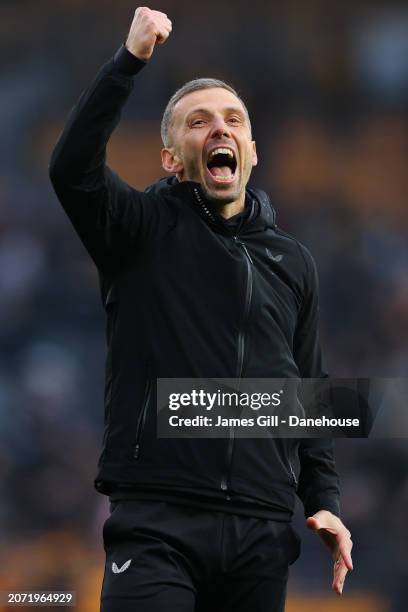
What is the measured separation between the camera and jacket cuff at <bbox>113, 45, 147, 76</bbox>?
2391mm

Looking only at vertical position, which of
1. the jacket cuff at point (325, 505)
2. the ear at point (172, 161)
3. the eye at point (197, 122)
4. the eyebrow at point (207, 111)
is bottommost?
the jacket cuff at point (325, 505)

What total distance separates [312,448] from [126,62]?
3.61 feet

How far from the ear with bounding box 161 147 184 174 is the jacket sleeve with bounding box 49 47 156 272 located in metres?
0.38

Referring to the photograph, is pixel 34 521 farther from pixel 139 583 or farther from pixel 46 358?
pixel 139 583

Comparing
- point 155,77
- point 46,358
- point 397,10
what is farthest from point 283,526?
point 397,10

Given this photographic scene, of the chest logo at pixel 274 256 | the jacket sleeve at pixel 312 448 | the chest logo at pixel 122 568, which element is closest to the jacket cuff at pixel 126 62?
the chest logo at pixel 274 256

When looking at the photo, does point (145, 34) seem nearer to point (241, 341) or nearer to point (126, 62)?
point (126, 62)

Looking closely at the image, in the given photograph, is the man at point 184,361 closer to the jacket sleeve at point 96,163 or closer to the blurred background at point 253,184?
the jacket sleeve at point 96,163

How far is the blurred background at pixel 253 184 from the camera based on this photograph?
19.8 feet

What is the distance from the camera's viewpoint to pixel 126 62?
2395mm

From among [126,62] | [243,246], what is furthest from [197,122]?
[126,62]

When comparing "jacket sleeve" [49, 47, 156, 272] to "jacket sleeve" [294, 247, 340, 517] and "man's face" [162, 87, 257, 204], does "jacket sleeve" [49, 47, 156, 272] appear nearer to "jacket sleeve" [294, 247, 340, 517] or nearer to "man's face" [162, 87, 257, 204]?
"man's face" [162, 87, 257, 204]

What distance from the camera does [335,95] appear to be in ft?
28.8

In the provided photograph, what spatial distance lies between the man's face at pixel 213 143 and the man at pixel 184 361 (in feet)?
0.04
